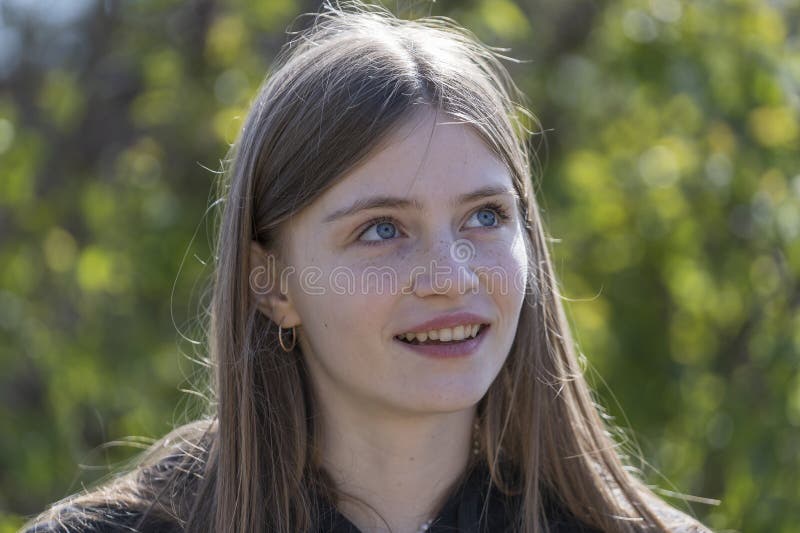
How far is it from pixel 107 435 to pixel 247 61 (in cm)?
147

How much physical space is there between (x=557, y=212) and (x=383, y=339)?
1930 millimetres

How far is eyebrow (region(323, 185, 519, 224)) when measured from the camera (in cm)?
227

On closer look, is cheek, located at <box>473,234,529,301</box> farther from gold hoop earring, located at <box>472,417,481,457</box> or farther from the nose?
gold hoop earring, located at <box>472,417,481,457</box>

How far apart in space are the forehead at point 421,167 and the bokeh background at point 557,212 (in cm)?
103

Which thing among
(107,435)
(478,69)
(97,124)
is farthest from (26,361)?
(478,69)

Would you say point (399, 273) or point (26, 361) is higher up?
point (399, 273)

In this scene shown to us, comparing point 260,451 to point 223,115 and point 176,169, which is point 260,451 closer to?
point 223,115

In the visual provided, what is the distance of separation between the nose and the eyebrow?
90 millimetres

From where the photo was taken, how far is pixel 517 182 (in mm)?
2510

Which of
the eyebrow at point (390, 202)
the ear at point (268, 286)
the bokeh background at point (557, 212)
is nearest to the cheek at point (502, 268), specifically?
the eyebrow at point (390, 202)

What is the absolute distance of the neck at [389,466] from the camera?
2395mm

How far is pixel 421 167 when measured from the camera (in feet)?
7.48

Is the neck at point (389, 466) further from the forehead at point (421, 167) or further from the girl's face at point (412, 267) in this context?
the forehead at point (421, 167)

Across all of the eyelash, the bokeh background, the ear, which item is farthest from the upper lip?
the bokeh background
